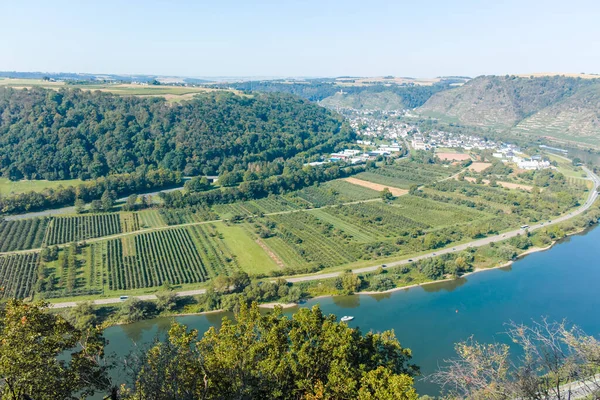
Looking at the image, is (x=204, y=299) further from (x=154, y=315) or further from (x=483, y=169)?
(x=483, y=169)

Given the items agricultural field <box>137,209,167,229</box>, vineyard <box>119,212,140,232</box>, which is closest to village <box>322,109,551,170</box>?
agricultural field <box>137,209,167,229</box>

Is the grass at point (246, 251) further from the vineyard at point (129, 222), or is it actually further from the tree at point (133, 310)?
the tree at point (133, 310)

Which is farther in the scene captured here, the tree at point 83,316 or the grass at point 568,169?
the grass at point 568,169

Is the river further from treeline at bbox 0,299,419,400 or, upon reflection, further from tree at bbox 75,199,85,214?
tree at bbox 75,199,85,214

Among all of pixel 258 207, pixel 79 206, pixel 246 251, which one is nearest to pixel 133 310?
pixel 246 251

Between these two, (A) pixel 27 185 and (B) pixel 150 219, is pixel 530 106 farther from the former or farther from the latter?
(A) pixel 27 185

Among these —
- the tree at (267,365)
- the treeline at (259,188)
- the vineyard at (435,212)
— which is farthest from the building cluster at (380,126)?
the tree at (267,365)
